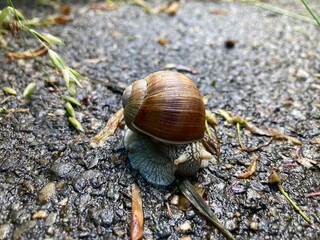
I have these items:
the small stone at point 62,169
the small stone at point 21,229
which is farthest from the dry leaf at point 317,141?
the small stone at point 21,229

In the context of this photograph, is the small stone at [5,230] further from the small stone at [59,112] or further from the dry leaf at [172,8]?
the dry leaf at [172,8]

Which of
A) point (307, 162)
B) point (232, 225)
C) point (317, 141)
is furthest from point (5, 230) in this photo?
point (317, 141)

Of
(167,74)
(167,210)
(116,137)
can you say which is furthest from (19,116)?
(167,210)

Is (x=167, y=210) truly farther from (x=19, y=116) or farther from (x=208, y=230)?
(x=19, y=116)

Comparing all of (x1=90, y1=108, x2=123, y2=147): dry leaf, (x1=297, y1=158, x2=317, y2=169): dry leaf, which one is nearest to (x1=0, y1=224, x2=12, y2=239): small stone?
(x1=90, y1=108, x2=123, y2=147): dry leaf

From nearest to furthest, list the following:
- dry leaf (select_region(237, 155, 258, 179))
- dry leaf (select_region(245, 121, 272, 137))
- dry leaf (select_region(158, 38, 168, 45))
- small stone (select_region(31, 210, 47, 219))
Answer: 1. small stone (select_region(31, 210, 47, 219))
2. dry leaf (select_region(237, 155, 258, 179))
3. dry leaf (select_region(245, 121, 272, 137))
4. dry leaf (select_region(158, 38, 168, 45))

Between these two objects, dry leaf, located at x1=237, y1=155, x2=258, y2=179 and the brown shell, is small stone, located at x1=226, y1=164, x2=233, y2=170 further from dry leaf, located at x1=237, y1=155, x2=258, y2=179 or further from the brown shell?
the brown shell

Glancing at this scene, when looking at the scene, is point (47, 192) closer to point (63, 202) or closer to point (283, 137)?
point (63, 202)
